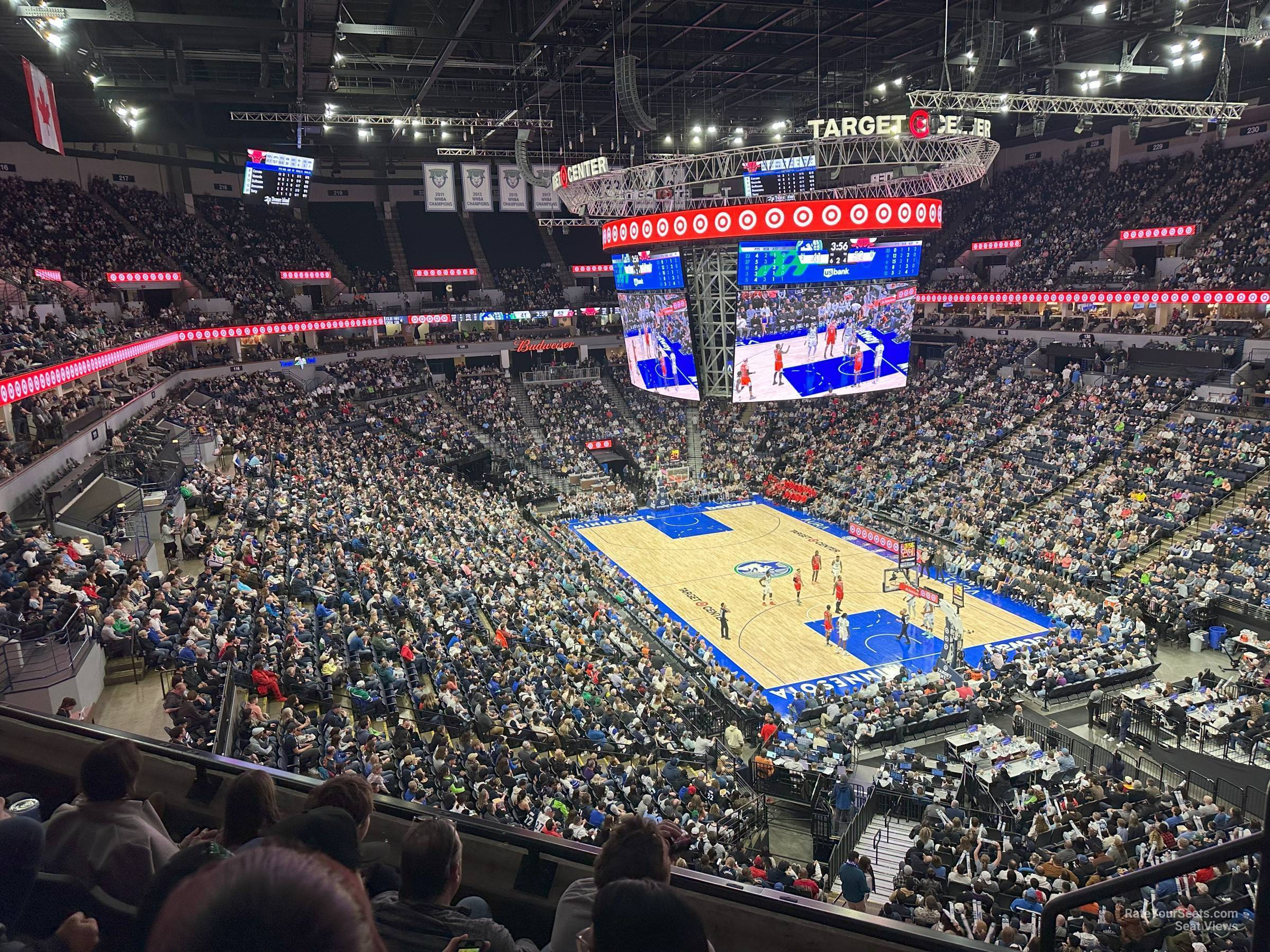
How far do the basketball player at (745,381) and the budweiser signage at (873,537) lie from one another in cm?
714

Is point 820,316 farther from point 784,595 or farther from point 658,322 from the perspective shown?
point 784,595

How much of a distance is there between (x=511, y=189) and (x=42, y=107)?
1880 cm

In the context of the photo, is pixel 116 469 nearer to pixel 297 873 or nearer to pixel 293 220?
pixel 297 873

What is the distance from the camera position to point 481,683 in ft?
52.0

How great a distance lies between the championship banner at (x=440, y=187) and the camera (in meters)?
32.6

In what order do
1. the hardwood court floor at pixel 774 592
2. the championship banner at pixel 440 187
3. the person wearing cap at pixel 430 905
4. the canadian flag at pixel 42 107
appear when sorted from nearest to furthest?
the person wearing cap at pixel 430 905
the canadian flag at pixel 42 107
the hardwood court floor at pixel 774 592
the championship banner at pixel 440 187

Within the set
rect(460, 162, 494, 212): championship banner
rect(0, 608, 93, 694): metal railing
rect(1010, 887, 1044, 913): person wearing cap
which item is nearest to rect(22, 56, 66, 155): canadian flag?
rect(0, 608, 93, 694): metal railing

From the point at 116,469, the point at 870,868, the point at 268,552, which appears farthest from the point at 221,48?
the point at 870,868

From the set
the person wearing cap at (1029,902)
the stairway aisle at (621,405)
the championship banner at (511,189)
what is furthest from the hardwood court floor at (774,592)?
the championship banner at (511,189)

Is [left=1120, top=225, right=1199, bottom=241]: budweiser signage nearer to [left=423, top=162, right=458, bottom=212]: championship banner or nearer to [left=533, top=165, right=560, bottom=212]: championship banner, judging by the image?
[left=533, top=165, right=560, bottom=212]: championship banner

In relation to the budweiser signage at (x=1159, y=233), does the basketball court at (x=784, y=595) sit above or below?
below

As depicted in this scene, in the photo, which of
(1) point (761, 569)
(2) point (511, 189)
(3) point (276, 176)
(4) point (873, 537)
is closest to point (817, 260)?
(1) point (761, 569)

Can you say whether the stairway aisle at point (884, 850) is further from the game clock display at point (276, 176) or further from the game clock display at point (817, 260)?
the game clock display at point (276, 176)

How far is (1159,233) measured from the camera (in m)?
36.4
